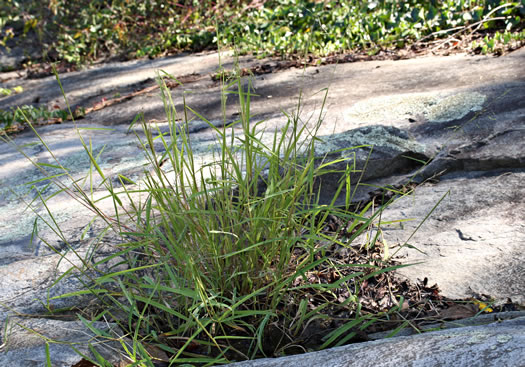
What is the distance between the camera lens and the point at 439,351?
34.9 inches

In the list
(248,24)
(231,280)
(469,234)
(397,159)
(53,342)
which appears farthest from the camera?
(248,24)

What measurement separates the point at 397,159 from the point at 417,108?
670mm

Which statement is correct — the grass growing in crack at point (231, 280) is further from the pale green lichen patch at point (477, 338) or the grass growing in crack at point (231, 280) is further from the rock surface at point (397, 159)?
the pale green lichen patch at point (477, 338)

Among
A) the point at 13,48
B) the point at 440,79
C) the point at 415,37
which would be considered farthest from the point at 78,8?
the point at 440,79

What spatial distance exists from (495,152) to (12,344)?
1.93 m

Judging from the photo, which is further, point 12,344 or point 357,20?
point 357,20

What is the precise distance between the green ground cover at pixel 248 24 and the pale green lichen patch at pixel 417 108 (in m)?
0.89

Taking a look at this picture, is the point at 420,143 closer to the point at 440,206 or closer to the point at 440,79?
the point at 440,206

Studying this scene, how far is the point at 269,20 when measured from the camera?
20.3 feet

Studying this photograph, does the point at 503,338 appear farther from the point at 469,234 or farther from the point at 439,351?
the point at 469,234

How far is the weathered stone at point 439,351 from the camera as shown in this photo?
83cm

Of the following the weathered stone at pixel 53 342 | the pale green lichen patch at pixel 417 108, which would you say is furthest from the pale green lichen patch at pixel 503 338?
the pale green lichen patch at pixel 417 108

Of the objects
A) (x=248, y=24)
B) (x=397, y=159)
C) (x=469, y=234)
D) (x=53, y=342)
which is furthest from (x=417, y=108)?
(x=248, y=24)

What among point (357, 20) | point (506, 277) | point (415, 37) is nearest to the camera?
point (506, 277)
